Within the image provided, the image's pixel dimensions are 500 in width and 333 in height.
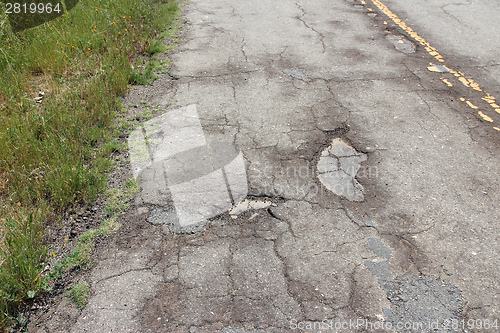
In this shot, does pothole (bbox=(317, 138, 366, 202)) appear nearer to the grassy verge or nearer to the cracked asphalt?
the cracked asphalt

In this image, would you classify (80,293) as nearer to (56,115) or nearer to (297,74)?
(56,115)

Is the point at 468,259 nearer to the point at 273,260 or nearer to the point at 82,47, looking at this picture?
the point at 273,260

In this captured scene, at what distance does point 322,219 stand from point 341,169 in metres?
0.77

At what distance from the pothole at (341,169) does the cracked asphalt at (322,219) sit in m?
0.02

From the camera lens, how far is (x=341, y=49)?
6.65 metres

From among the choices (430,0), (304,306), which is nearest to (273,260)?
(304,306)

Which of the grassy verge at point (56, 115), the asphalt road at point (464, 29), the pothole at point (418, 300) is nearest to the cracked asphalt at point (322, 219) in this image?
the pothole at point (418, 300)

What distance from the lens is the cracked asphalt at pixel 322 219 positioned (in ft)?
9.29

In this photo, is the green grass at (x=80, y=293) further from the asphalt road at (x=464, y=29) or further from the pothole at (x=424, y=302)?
the asphalt road at (x=464, y=29)

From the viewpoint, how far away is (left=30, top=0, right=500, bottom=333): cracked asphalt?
2.83 meters

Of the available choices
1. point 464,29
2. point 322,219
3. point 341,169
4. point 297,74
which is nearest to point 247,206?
point 322,219

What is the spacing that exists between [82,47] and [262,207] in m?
3.97

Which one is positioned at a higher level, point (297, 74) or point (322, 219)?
point (297, 74)

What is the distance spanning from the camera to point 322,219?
357 cm
